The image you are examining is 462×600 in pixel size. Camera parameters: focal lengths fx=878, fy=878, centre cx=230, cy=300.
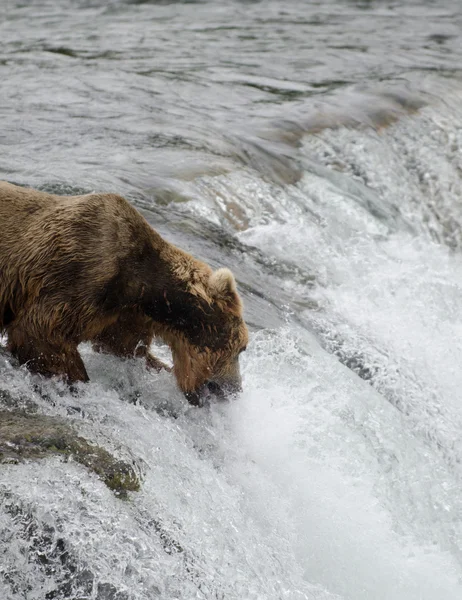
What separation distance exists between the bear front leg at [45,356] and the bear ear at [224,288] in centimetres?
98

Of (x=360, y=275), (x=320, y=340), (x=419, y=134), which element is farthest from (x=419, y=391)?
(x=419, y=134)

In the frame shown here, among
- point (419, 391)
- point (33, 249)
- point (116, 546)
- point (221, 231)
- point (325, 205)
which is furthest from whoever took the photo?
point (325, 205)

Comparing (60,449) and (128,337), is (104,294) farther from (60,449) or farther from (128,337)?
(60,449)

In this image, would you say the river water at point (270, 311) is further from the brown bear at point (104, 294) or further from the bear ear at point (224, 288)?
the bear ear at point (224, 288)

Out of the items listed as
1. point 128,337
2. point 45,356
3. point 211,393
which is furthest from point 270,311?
point 45,356

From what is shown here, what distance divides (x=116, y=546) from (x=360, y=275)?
17.7 ft

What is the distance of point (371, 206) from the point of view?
1094 cm

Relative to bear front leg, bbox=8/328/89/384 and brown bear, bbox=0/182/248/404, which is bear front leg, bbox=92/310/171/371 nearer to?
brown bear, bbox=0/182/248/404

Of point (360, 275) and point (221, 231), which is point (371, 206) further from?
point (221, 231)

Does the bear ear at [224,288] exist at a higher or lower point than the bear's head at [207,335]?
higher

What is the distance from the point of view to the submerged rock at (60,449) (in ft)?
14.0

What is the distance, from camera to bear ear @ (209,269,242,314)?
559cm

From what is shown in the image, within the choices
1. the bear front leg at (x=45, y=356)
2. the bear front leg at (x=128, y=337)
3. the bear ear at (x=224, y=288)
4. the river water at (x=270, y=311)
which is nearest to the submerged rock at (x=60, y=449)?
the river water at (x=270, y=311)

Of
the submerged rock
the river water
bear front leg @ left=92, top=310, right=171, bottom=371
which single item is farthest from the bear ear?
the submerged rock
